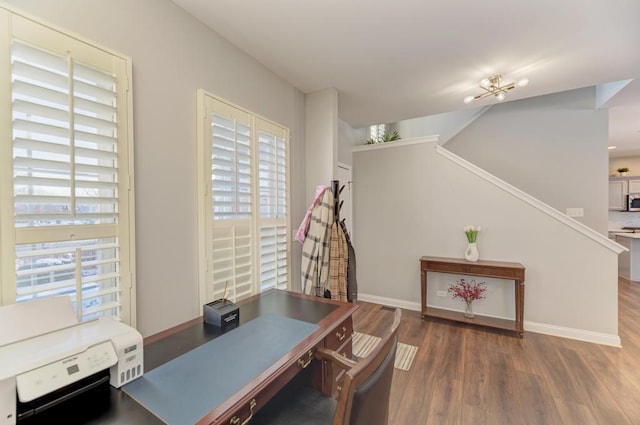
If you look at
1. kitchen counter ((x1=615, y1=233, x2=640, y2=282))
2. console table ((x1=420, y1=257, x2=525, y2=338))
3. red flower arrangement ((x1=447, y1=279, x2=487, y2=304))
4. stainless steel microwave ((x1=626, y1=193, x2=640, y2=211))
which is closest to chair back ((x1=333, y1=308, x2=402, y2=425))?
console table ((x1=420, y1=257, x2=525, y2=338))

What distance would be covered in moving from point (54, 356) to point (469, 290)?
3.59 m

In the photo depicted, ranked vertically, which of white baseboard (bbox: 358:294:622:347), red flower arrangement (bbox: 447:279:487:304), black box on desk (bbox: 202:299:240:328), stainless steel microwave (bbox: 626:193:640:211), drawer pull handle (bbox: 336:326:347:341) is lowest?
white baseboard (bbox: 358:294:622:347)

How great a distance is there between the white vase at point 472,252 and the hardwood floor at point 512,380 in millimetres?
805

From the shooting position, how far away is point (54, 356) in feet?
2.60

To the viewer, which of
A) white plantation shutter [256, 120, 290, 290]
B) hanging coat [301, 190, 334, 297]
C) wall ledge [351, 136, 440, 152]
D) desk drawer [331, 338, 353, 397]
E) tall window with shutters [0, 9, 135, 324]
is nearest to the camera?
tall window with shutters [0, 9, 135, 324]

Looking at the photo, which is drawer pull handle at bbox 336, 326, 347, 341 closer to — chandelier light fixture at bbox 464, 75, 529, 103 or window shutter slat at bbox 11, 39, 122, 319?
window shutter slat at bbox 11, 39, 122, 319

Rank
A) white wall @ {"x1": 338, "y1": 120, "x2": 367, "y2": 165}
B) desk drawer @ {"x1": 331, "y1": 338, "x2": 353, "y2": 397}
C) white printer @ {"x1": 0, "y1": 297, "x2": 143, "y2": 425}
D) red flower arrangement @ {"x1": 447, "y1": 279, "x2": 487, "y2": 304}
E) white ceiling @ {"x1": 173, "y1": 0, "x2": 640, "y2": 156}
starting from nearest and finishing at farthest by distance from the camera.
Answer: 1. white printer @ {"x1": 0, "y1": 297, "x2": 143, "y2": 425}
2. desk drawer @ {"x1": 331, "y1": 338, "x2": 353, "y2": 397}
3. white ceiling @ {"x1": 173, "y1": 0, "x2": 640, "y2": 156}
4. red flower arrangement @ {"x1": 447, "y1": 279, "x2": 487, "y2": 304}
5. white wall @ {"x1": 338, "y1": 120, "x2": 367, "y2": 165}

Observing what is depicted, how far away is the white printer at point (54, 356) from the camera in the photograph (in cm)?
71

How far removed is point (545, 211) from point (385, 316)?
2.23 m

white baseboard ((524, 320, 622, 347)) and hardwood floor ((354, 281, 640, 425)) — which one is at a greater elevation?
white baseboard ((524, 320, 622, 347))

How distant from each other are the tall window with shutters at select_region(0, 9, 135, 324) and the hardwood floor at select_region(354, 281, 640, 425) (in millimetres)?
1987

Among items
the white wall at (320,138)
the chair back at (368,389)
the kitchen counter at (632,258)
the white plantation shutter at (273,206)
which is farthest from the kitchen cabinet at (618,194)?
the chair back at (368,389)

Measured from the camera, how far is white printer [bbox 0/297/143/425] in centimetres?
71

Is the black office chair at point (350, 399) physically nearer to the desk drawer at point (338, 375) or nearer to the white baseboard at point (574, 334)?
the desk drawer at point (338, 375)
